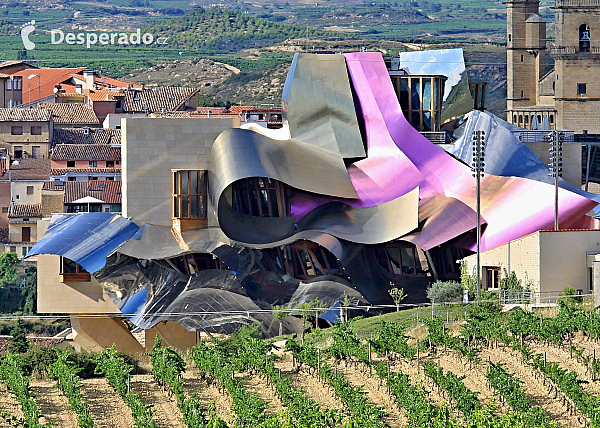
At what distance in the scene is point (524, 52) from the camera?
11962cm

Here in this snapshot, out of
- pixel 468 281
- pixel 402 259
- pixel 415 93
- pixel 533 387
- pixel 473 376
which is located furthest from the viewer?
pixel 415 93

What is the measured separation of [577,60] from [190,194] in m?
60.8

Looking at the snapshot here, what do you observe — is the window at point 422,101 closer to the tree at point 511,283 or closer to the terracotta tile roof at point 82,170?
the tree at point 511,283

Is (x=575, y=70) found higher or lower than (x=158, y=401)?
higher

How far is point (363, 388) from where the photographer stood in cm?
3862

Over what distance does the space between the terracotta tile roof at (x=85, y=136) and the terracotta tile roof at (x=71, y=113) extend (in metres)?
2.67

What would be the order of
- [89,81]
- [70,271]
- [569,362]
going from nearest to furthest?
[569,362]
[70,271]
[89,81]

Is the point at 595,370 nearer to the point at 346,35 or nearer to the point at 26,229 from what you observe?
the point at 26,229

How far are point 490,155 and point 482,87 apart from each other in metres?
8.38

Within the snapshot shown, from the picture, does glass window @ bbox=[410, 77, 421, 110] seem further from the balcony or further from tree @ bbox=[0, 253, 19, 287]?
the balcony

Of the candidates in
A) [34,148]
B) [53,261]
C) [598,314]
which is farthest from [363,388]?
[34,148]

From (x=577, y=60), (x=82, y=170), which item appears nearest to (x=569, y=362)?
(x=82, y=170)

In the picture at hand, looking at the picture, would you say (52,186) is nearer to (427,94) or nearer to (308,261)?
(427,94)

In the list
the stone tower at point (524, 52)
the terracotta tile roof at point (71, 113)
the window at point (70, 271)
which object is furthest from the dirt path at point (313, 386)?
the stone tower at point (524, 52)
